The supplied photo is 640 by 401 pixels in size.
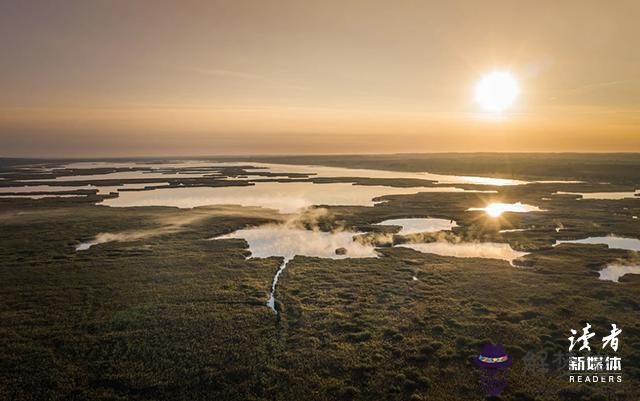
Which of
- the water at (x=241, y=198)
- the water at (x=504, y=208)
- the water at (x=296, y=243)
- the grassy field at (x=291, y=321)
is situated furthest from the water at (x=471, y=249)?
the water at (x=241, y=198)

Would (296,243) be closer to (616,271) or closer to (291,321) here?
(291,321)

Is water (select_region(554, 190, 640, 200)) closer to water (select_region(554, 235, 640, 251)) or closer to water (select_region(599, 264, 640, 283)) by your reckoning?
water (select_region(554, 235, 640, 251))

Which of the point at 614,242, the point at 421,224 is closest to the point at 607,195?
the point at 614,242

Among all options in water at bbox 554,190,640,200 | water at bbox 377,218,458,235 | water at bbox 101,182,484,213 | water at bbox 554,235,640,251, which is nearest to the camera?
water at bbox 554,235,640,251

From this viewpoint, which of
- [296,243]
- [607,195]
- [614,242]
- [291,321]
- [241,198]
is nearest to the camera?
[291,321]

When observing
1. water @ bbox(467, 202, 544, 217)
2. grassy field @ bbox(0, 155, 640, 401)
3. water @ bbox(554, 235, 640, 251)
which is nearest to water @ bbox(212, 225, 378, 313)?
grassy field @ bbox(0, 155, 640, 401)

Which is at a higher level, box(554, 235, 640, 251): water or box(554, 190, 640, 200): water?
box(554, 190, 640, 200): water

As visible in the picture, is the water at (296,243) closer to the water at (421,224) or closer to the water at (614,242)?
the water at (421,224)

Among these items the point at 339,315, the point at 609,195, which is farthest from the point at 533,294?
the point at 609,195
